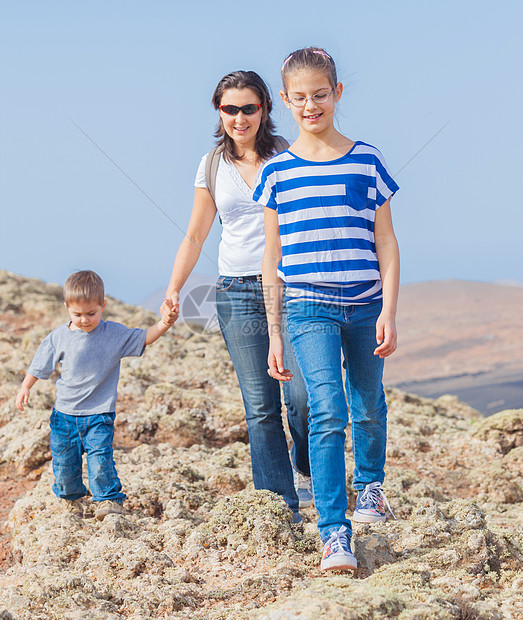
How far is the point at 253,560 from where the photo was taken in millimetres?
2977

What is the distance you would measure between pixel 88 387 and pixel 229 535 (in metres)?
1.19

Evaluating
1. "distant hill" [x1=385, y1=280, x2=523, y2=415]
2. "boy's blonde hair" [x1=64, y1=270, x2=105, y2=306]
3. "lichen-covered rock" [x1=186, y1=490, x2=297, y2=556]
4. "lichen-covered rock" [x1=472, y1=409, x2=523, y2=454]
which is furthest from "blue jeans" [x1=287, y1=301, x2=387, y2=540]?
"distant hill" [x1=385, y1=280, x2=523, y2=415]

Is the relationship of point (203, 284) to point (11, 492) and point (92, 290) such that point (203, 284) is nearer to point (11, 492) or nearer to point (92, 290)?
point (92, 290)

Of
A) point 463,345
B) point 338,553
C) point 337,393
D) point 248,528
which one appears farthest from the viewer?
point 463,345

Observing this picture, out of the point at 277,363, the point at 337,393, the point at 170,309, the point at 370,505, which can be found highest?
the point at 170,309

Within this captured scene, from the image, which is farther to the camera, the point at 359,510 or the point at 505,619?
the point at 359,510

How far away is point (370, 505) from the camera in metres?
3.19

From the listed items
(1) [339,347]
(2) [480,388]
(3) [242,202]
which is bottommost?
(2) [480,388]

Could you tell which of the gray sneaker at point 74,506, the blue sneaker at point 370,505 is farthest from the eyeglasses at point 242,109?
the gray sneaker at point 74,506

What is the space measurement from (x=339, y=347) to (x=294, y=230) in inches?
20.3

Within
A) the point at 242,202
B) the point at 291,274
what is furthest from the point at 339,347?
the point at 242,202

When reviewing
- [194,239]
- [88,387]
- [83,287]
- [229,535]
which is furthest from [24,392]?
[229,535]

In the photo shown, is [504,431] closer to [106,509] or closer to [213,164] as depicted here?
[106,509]

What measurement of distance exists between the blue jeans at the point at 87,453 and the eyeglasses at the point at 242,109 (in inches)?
68.4
